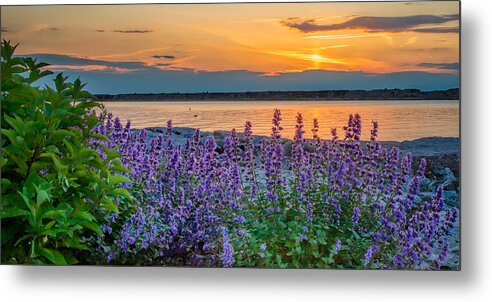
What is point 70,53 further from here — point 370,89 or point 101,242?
point 370,89

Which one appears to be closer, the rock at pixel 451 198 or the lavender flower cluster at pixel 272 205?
the rock at pixel 451 198

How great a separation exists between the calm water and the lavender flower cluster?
0.04 m

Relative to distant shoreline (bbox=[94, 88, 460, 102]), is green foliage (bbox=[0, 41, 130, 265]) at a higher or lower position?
lower

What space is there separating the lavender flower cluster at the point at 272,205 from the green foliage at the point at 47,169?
0.14m

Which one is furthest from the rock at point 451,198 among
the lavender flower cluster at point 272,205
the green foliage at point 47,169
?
the green foliage at point 47,169

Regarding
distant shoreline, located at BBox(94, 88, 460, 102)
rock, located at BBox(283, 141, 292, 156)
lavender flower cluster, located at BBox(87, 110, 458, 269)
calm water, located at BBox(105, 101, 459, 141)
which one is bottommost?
lavender flower cluster, located at BBox(87, 110, 458, 269)

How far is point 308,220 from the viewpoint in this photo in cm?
368

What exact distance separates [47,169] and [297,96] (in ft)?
4.08

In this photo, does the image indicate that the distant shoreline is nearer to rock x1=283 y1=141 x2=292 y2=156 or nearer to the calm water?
the calm water

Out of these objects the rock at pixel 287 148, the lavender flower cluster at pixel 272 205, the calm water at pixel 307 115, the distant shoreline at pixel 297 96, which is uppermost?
the distant shoreline at pixel 297 96

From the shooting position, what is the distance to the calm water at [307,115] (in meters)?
3.53

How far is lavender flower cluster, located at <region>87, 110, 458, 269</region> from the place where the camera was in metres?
3.63

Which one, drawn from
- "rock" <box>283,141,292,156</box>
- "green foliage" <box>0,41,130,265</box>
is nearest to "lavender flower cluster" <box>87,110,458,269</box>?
"rock" <box>283,141,292,156</box>

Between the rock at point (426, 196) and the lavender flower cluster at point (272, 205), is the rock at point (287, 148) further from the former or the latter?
the rock at point (426, 196)
